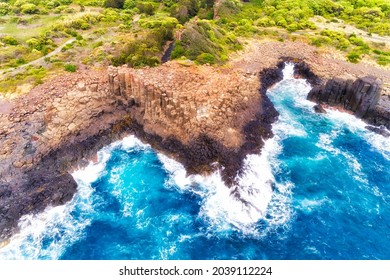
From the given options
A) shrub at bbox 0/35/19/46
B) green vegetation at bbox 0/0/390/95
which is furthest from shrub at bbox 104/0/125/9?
shrub at bbox 0/35/19/46

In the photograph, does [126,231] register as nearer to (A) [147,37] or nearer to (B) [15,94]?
(B) [15,94]

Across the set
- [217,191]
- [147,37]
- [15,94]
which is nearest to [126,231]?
[217,191]

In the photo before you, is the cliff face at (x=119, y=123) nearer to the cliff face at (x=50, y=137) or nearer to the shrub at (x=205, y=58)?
the cliff face at (x=50, y=137)

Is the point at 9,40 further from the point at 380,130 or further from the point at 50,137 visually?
the point at 380,130

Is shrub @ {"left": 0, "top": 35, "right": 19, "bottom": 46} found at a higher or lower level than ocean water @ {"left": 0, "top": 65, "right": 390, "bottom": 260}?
higher

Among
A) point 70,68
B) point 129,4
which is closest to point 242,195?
point 70,68

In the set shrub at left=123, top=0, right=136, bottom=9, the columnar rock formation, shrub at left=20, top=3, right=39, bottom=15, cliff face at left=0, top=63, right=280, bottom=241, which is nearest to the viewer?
cliff face at left=0, top=63, right=280, bottom=241

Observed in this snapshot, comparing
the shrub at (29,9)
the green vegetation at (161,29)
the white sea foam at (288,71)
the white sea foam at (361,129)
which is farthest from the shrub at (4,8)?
the white sea foam at (361,129)

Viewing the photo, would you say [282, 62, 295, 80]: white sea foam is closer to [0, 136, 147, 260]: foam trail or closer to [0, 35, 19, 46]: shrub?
[0, 136, 147, 260]: foam trail
